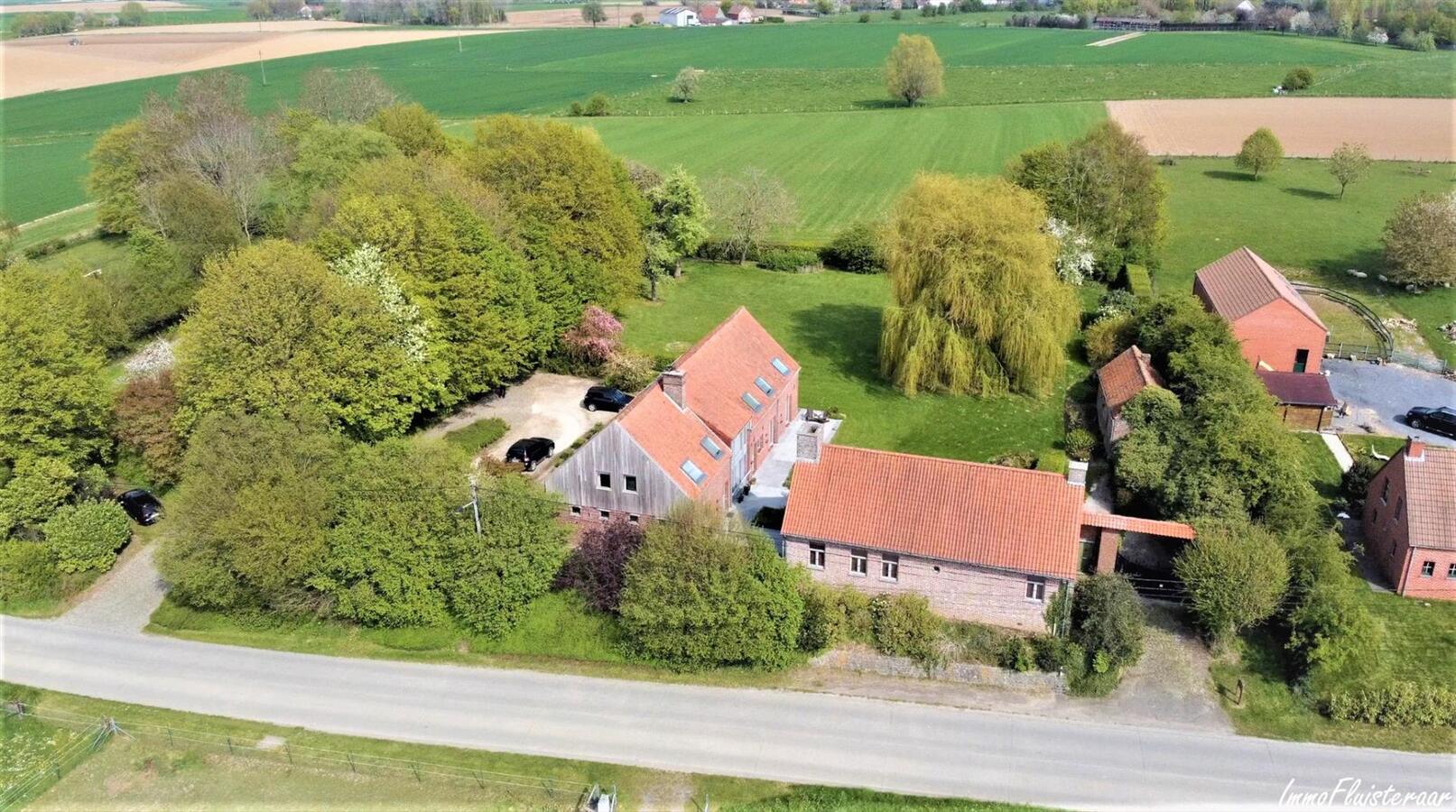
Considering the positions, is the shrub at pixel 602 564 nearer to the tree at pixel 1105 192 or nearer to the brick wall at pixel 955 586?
the brick wall at pixel 955 586

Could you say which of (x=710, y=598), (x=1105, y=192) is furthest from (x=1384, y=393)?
(x=710, y=598)

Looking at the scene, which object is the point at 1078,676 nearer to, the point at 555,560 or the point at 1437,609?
the point at 1437,609

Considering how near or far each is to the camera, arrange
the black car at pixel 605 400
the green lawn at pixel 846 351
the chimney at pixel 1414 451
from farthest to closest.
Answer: the black car at pixel 605 400
the green lawn at pixel 846 351
the chimney at pixel 1414 451

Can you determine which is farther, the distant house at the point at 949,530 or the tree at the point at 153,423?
the tree at the point at 153,423

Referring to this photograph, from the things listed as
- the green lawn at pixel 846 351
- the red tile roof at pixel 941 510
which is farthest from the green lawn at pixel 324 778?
the green lawn at pixel 846 351

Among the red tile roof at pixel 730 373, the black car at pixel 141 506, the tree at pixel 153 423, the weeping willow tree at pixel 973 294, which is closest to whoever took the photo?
the red tile roof at pixel 730 373

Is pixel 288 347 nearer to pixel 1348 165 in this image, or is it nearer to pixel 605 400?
pixel 605 400

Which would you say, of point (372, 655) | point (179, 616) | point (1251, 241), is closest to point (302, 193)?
point (179, 616)
